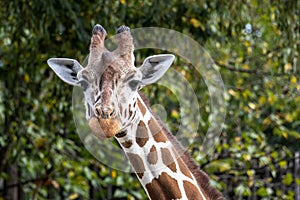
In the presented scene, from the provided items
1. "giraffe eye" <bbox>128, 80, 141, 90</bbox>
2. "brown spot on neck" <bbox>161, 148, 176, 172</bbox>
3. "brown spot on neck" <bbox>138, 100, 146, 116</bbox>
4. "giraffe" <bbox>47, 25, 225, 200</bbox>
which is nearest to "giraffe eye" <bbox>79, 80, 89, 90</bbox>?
"giraffe" <bbox>47, 25, 225, 200</bbox>

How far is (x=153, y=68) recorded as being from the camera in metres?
1.81

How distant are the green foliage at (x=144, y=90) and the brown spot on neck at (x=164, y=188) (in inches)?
66.6

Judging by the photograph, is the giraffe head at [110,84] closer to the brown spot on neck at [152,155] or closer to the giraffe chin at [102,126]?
the giraffe chin at [102,126]

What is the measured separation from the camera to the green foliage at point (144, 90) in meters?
3.71

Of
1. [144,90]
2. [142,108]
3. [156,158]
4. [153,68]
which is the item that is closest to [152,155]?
[156,158]

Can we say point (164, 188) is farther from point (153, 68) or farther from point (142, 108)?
point (153, 68)

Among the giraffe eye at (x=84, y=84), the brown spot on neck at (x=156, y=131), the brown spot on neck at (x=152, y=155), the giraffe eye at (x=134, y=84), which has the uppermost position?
the giraffe eye at (x=84, y=84)

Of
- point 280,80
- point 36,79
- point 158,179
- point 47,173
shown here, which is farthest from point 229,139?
point 158,179

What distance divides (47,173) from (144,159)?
A: 2.84 metres

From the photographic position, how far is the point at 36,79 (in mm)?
4055

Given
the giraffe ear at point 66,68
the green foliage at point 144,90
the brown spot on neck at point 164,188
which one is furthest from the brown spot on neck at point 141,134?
the green foliage at point 144,90

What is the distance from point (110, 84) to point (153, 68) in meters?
0.18

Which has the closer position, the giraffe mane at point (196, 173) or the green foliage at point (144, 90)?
the giraffe mane at point (196, 173)

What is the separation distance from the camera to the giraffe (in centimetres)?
167
